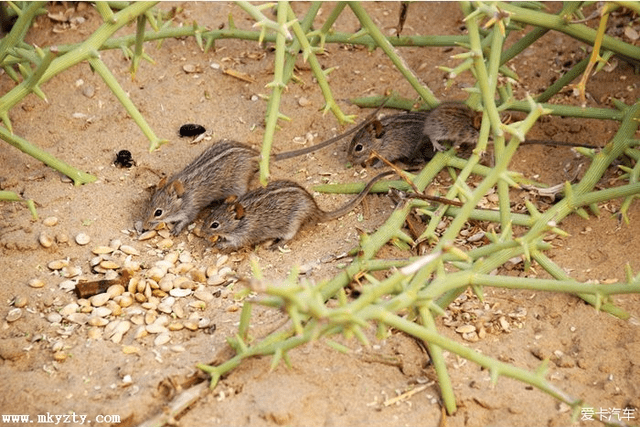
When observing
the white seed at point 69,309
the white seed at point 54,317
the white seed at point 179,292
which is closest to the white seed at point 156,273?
the white seed at point 179,292

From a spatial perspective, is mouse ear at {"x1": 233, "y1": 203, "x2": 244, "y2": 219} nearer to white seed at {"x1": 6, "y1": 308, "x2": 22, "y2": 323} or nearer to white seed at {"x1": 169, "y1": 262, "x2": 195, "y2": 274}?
white seed at {"x1": 169, "y1": 262, "x2": 195, "y2": 274}

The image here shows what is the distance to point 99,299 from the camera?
446 cm

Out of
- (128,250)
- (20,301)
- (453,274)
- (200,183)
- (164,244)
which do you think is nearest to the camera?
(453,274)

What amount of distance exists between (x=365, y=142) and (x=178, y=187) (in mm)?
1215

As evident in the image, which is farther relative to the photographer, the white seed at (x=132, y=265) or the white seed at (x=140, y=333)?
the white seed at (x=132, y=265)

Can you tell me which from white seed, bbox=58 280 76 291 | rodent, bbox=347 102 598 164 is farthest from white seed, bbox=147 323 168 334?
rodent, bbox=347 102 598 164

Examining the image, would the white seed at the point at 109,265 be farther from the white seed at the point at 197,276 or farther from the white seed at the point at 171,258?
the white seed at the point at 197,276

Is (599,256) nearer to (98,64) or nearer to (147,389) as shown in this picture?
(147,389)

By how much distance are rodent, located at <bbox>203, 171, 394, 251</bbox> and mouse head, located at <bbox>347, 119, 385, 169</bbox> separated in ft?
0.91

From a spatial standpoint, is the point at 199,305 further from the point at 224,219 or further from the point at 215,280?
the point at 224,219

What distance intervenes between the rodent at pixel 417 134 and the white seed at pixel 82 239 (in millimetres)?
1734

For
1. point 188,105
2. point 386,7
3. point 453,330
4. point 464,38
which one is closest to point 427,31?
point 386,7

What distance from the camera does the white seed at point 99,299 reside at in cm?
445

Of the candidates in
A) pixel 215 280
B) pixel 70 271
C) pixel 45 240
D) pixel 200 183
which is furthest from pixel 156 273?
pixel 200 183
